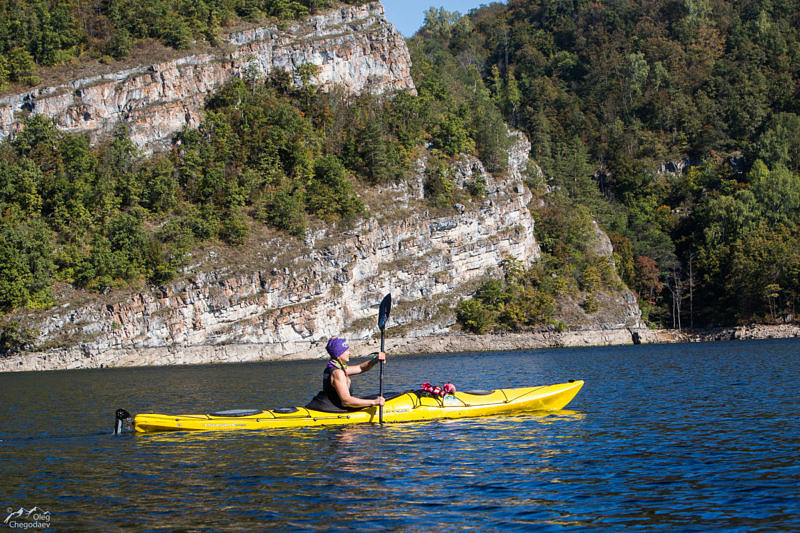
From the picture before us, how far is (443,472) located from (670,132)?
12559 cm

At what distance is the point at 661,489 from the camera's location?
1220 cm

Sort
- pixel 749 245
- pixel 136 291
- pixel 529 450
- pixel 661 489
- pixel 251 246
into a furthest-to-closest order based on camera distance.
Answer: pixel 749 245 → pixel 251 246 → pixel 136 291 → pixel 529 450 → pixel 661 489

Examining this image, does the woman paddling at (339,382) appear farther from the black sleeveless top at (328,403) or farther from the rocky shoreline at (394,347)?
the rocky shoreline at (394,347)

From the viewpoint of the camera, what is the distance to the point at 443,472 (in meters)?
13.7

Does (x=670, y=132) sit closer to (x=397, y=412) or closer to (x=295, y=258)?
(x=295, y=258)

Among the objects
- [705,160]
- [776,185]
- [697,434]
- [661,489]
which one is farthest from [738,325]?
[661,489]

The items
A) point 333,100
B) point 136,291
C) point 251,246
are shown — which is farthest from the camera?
point 333,100

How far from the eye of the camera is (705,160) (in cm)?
11506

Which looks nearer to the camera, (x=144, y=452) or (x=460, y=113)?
(x=144, y=452)

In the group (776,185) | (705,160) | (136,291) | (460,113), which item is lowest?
(136,291)

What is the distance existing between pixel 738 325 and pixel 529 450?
247ft

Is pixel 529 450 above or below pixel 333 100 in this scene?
below

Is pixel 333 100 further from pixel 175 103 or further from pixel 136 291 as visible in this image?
pixel 136 291

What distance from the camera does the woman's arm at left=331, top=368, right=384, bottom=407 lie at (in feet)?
60.6
